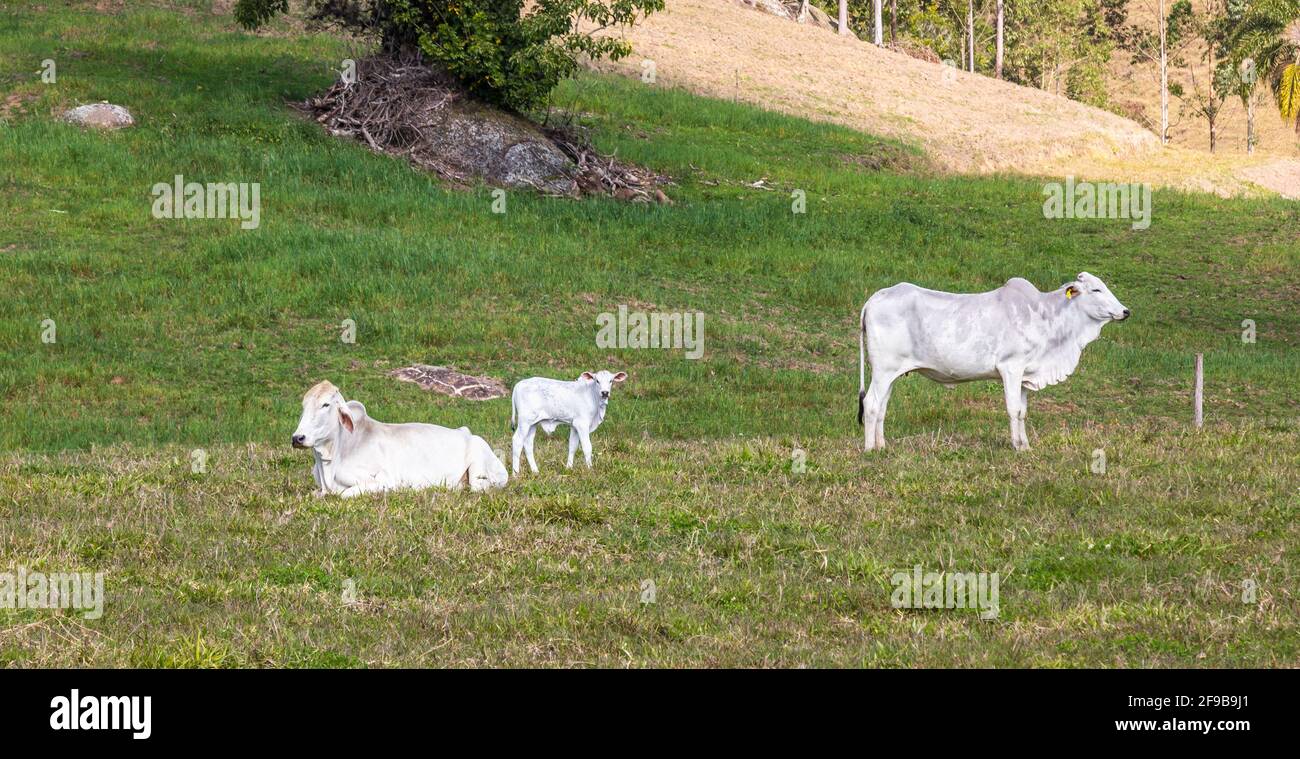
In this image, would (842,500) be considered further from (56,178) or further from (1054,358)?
(56,178)

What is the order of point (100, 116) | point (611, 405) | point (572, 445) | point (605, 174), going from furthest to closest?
point (605, 174) → point (100, 116) → point (611, 405) → point (572, 445)

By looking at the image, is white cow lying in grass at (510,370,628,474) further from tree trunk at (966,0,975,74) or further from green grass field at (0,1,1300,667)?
tree trunk at (966,0,975,74)

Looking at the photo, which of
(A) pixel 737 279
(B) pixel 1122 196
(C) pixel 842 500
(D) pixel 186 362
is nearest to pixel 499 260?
(A) pixel 737 279

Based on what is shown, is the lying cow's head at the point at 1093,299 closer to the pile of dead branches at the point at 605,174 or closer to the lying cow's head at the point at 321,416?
the lying cow's head at the point at 321,416

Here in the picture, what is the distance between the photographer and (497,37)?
3334 centimetres

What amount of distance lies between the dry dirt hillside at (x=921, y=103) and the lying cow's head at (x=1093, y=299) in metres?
32.6

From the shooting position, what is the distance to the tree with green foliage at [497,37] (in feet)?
107

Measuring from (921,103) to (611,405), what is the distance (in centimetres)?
3897

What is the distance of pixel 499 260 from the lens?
89.0 feet

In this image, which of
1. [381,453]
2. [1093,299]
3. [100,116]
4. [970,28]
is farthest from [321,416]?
[970,28]

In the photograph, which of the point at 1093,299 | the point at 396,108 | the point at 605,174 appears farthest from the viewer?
the point at 605,174

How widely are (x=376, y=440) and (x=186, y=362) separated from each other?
413 inches

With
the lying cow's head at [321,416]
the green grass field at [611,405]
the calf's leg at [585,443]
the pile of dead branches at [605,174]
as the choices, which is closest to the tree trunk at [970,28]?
the green grass field at [611,405]

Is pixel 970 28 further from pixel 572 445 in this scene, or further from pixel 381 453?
pixel 381 453
